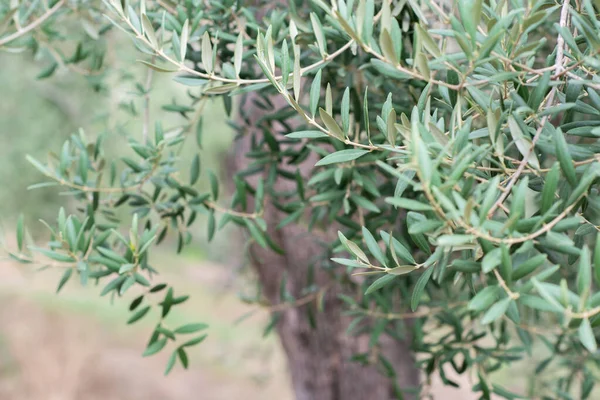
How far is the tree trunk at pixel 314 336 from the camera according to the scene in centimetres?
202

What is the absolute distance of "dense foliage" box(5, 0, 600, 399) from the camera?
0.51 metres

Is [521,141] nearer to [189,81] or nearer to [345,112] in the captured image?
[345,112]

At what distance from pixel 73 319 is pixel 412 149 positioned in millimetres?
6497

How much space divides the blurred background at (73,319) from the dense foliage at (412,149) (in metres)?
2.19

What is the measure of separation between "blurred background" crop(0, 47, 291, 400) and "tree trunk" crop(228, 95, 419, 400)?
1.01m

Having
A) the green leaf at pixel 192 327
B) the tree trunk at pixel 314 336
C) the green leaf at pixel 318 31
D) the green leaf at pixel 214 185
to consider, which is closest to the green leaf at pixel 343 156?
the green leaf at pixel 318 31

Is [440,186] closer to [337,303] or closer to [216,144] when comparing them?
[337,303]

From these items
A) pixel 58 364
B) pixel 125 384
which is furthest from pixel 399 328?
pixel 125 384

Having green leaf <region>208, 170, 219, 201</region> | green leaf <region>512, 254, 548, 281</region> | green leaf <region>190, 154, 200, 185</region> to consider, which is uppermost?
green leaf <region>512, 254, 548, 281</region>

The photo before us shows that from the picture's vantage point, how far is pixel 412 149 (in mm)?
487

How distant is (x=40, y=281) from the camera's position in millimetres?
7164

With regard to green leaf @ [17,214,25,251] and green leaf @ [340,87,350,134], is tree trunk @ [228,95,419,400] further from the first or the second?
green leaf @ [340,87,350,134]

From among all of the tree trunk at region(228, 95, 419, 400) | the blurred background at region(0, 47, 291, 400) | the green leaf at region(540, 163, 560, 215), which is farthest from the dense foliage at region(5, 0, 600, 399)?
the blurred background at region(0, 47, 291, 400)

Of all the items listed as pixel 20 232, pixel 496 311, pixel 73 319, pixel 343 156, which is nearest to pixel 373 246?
pixel 343 156
